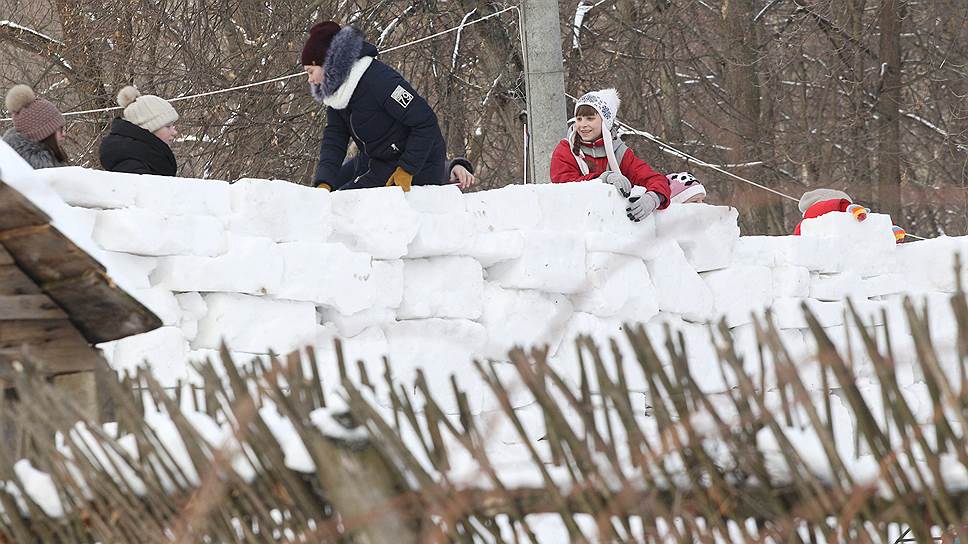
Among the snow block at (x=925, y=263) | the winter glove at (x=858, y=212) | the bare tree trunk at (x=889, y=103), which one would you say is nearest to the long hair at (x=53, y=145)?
the winter glove at (x=858, y=212)

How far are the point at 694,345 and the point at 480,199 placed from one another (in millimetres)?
1588

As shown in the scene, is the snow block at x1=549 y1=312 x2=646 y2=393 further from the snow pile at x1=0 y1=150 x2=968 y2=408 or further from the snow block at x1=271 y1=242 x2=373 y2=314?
the snow block at x1=271 y1=242 x2=373 y2=314

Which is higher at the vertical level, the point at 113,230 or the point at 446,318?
the point at 113,230

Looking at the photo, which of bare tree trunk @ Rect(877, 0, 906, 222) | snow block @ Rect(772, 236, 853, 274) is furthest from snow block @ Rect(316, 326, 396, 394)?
bare tree trunk @ Rect(877, 0, 906, 222)

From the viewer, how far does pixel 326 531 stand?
5.88 feet

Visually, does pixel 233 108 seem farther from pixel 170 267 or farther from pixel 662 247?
pixel 170 267

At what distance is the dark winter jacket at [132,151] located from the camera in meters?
5.79

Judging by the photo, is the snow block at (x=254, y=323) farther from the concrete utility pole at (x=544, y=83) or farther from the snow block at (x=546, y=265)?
the concrete utility pole at (x=544, y=83)

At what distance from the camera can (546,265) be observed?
6191 mm

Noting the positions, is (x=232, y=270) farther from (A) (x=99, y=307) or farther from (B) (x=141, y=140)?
(A) (x=99, y=307)

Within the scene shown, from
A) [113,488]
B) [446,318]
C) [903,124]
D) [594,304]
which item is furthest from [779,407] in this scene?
[903,124]

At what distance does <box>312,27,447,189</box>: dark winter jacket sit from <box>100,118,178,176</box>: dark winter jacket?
30.8 inches

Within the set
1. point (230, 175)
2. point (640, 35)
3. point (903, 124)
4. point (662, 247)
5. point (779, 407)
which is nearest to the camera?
point (779, 407)

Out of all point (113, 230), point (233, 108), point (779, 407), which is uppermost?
point (233, 108)
